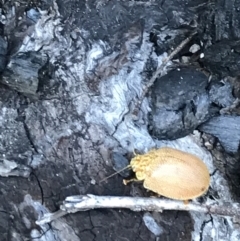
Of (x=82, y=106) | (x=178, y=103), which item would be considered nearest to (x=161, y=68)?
(x=178, y=103)

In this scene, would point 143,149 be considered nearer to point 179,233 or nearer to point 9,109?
point 179,233

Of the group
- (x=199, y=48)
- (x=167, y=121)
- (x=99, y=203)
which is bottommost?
(x=99, y=203)

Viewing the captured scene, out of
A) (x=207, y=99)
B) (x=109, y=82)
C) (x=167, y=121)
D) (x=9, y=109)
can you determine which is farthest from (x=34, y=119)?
(x=207, y=99)

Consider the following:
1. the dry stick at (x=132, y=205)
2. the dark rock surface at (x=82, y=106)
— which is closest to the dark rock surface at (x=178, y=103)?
the dark rock surface at (x=82, y=106)

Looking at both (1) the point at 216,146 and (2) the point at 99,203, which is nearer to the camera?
(2) the point at 99,203

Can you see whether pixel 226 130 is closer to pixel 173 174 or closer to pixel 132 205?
pixel 173 174

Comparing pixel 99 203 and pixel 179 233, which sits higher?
pixel 99 203

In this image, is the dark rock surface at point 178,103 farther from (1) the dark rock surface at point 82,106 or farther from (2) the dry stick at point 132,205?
(2) the dry stick at point 132,205
